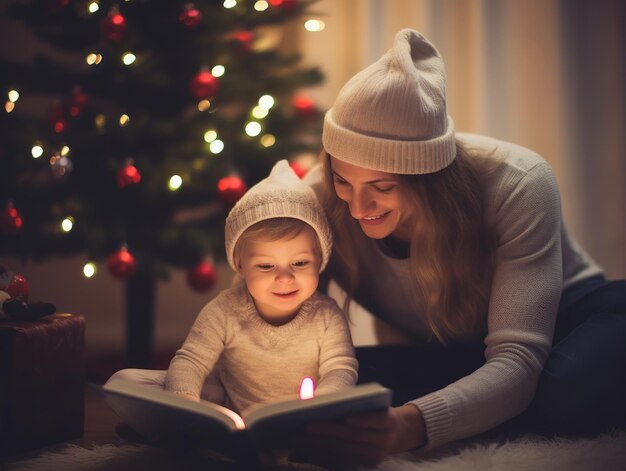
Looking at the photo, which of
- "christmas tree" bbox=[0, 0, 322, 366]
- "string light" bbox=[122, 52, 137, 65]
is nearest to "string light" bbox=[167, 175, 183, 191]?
"christmas tree" bbox=[0, 0, 322, 366]

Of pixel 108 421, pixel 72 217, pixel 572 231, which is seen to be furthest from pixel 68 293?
pixel 572 231

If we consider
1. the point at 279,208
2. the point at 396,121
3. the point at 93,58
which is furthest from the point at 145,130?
the point at 396,121

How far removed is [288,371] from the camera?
1.47 metres

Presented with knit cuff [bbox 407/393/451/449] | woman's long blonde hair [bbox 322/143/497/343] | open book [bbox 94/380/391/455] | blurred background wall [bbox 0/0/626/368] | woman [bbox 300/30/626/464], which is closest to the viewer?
open book [bbox 94/380/391/455]

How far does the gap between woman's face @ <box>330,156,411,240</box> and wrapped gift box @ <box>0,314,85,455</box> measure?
1.99ft

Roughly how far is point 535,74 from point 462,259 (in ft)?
4.64

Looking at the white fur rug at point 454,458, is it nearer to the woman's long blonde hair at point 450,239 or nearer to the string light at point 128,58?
the woman's long blonde hair at point 450,239

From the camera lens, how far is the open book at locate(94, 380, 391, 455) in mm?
1027

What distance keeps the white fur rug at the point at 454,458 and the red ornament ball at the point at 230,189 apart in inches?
31.3

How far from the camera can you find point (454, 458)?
51.7 inches

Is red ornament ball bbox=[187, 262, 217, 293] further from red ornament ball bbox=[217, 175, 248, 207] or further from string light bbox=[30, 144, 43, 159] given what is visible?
string light bbox=[30, 144, 43, 159]

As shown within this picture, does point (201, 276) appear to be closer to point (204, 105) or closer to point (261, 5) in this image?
point (204, 105)

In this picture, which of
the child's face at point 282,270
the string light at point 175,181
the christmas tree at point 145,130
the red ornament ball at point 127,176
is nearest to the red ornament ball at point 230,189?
the christmas tree at point 145,130

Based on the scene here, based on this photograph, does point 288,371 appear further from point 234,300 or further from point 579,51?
point 579,51
